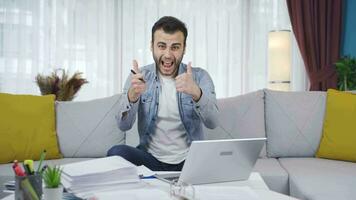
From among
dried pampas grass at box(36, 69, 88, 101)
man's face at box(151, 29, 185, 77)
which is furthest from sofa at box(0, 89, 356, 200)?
man's face at box(151, 29, 185, 77)

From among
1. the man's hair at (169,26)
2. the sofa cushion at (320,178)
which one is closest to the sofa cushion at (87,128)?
the man's hair at (169,26)

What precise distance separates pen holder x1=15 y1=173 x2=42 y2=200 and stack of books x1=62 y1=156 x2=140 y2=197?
0.14 m

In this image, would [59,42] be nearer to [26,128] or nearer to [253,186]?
[26,128]

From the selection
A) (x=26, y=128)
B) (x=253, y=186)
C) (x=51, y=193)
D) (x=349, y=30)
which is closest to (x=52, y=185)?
(x=51, y=193)

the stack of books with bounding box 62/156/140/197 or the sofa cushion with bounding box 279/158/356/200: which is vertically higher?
the stack of books with bounding box 62/156/140/197

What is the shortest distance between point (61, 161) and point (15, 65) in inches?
68.4

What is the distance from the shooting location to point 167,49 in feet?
6.34

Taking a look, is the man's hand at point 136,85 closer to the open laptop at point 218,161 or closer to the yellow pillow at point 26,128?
the open laptop at point 218,161

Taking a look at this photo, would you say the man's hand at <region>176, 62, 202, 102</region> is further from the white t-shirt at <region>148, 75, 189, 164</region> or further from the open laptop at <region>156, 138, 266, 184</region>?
the open laptop at <region>156, 138, 266, 184</region>

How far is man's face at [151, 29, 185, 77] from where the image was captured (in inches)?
76.2

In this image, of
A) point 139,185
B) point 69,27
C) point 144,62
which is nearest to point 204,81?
point 139,185

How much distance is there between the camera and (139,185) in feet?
3.72

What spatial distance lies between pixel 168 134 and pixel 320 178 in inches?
29.4

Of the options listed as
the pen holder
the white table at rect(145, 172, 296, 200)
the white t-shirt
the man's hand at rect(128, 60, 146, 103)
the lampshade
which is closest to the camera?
the pen holder
